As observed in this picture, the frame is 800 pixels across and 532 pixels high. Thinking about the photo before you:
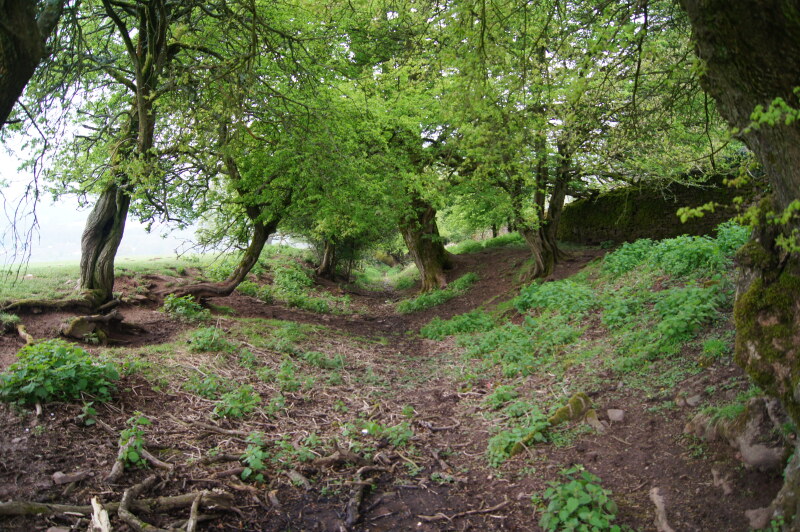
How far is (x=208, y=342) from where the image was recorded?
7.54 metres

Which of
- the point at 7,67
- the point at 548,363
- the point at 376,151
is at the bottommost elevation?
the point at 548,363

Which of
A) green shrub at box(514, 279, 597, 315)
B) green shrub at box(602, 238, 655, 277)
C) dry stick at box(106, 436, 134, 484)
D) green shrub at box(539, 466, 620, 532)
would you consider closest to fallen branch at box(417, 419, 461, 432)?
green shrub at box(539, 466, 620, 532)

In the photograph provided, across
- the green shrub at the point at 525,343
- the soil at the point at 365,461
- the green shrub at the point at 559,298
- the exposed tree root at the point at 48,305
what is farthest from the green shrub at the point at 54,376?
the green shrub at the point at 559,298

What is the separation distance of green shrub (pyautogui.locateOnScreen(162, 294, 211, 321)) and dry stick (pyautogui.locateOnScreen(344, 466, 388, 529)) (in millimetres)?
6393

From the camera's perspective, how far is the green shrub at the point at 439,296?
14398 millimetres

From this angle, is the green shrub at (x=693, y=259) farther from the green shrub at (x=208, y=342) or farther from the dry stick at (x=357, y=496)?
the green shrub at (x=208, y=342)

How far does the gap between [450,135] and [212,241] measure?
652 centimetres

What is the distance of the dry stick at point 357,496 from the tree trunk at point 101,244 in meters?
6.75

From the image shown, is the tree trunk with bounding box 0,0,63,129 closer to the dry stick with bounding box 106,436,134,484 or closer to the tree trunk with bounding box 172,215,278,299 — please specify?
the dry stick with bounding box 106,436,134,484

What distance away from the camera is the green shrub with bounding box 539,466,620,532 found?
Result: 3309mm

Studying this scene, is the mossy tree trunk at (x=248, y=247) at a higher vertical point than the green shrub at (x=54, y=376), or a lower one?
higher

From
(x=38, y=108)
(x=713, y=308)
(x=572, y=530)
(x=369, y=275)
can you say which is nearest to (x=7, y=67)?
(x=38, y=108)

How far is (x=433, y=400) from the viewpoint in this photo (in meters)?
6.69

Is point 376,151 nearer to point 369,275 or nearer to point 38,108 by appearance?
point 38,108
